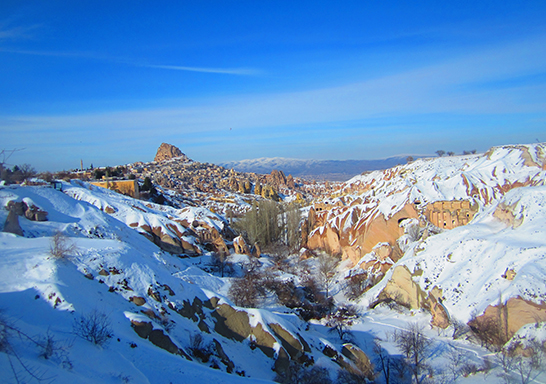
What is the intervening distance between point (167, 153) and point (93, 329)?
13455 cm

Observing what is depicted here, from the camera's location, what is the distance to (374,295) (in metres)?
21.8

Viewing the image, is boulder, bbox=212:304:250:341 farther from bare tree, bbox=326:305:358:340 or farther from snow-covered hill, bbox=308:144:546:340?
snow-covered hill, bbox=308:144:546:340

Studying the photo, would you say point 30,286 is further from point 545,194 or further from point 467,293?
point 545,194

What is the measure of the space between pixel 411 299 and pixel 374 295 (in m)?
A: 2.72

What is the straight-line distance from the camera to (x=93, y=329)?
365 inches

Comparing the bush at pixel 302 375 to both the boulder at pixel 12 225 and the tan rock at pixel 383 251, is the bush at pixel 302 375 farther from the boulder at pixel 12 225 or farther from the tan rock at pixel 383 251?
the boulder at pixel 12 225

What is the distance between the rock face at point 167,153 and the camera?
439 feet

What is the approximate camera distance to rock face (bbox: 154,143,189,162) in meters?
134

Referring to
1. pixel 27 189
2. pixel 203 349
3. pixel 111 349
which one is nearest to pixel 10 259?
pixel 111 349

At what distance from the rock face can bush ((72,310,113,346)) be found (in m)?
125

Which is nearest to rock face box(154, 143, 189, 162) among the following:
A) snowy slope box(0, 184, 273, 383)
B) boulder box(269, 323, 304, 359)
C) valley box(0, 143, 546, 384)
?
valley box(0, 143, 546, 384)

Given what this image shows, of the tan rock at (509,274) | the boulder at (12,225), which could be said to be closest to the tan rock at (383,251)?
the tan rock at (509,274)

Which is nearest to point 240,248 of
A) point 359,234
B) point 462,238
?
point 359,234

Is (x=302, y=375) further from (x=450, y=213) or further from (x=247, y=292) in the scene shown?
(x=450, y=213)
